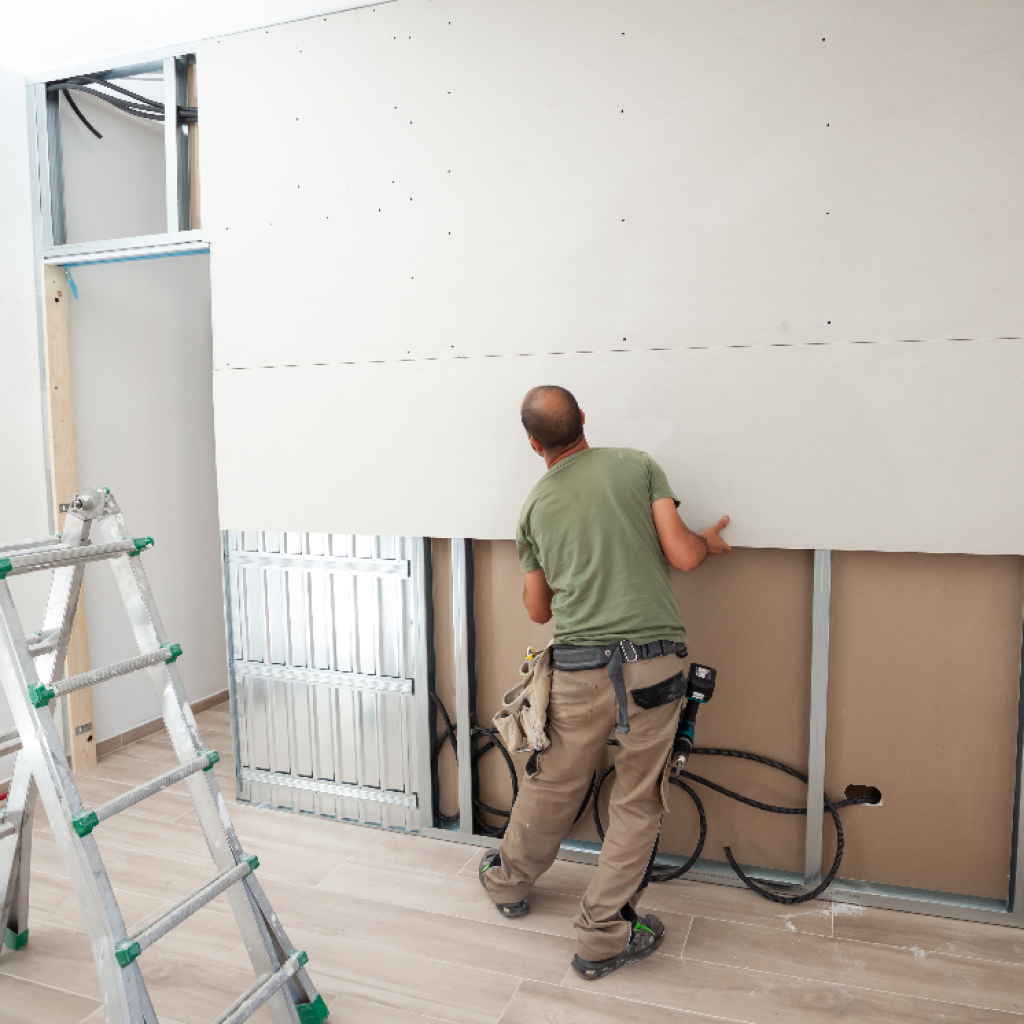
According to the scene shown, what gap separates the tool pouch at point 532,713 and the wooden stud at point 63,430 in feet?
7.15

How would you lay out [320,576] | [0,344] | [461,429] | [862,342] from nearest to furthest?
1. [862,342]
2. [461,429]
3. [320,576]
4. [0,344]

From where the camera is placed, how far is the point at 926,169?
2.33 metres

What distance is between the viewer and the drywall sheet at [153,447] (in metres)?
3.88

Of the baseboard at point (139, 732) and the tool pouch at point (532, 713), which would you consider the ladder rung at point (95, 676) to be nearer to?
the tool pouch at point (532, 713)

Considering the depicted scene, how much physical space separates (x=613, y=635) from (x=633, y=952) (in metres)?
0.91

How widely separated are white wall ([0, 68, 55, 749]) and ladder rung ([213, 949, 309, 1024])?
6.67 ft

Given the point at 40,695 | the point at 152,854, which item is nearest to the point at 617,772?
the point at 40,695

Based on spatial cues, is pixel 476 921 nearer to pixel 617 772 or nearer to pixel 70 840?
pixel 617 772

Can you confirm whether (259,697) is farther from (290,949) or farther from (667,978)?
(667,978)

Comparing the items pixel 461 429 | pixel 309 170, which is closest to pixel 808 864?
pixel 461 429

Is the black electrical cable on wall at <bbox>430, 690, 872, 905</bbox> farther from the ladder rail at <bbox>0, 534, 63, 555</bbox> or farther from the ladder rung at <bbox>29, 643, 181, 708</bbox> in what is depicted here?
the ladder rail at <bbox>0, 534, 63, 555</bbox>

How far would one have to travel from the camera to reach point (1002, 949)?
2.37 meters

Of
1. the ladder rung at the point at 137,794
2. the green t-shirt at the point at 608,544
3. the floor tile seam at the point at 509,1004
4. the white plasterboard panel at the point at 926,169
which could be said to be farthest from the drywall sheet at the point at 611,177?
the floor tile seam at the point at 509,1004

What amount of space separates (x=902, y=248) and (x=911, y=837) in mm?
1810
